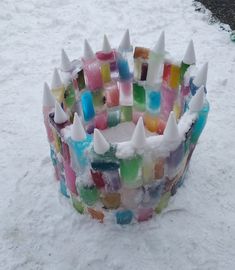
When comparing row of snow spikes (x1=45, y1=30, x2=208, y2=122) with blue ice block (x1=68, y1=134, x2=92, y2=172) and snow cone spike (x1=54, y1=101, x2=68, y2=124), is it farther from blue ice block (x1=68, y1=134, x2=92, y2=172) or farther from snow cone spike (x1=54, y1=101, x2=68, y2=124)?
blue ice block (x1=68, y1=134, x2=92, y2=172)

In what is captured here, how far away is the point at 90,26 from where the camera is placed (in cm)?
305

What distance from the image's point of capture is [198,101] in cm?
162

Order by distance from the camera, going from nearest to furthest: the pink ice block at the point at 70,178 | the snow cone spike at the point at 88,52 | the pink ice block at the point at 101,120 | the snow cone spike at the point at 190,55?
the pink ice block at the point at 70,178
the snow cone spike at the point at 190,55
the snow cone spike at the point at 88,52
the pink ice block at the point at 101,120

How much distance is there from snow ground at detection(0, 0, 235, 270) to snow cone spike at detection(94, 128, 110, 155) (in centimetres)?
51

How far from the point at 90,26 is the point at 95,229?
1692 mm

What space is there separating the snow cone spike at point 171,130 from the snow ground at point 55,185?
525mm

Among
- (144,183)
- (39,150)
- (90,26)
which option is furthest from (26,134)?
(90,26)

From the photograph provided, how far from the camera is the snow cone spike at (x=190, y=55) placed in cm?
183

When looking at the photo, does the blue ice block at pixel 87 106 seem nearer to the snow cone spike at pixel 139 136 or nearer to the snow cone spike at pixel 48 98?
the snow cone spike at pixel 48 98

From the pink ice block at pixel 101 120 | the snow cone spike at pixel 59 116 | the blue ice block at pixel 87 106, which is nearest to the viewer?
the snow cone spike at pixel 59 116

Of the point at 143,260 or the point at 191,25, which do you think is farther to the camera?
the point at 191,25

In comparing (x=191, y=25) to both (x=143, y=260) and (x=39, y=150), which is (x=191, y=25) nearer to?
(x=39, y=150)

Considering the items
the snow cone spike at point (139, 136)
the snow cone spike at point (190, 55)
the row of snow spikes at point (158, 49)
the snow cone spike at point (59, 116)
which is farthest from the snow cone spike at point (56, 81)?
the snow cone spike at point (190, 55)

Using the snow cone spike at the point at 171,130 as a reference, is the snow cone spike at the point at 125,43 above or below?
above
